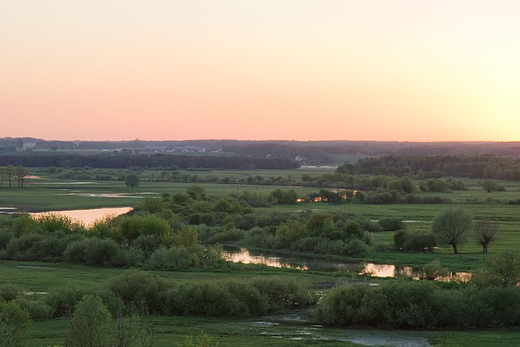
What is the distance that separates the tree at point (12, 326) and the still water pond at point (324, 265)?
28802 mm

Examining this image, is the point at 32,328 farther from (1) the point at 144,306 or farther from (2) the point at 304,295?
(2) the point at 304,295

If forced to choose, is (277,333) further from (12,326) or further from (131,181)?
(131,181)

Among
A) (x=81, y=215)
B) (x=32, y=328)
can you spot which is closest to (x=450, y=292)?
(x=32, y=328)

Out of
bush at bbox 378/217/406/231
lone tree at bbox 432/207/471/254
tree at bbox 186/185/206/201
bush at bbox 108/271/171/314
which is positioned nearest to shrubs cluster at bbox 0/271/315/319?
bush at bbox 108/271/171/314

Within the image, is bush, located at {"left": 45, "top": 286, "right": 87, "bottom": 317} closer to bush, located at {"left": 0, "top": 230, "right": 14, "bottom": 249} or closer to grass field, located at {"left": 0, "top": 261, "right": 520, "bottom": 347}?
grass field, located at {"left": 0, "top": 261, "right": 520, "bottom": 347}

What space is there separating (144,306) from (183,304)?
2045 millimetres

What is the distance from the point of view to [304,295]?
38.2m

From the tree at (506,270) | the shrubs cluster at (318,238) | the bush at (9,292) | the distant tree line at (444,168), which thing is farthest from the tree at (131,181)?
the tree at (506,270)

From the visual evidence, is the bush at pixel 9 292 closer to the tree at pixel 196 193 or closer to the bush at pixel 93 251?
the bush at pixel 93 251

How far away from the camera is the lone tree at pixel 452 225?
5857 centimetres

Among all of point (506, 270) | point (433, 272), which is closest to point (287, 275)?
point (433, 272)

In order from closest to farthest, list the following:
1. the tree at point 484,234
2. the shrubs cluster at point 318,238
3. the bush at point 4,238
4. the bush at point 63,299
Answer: the bush at point 63,299
the tree at point 484,234
the bush at point 4,238
the shrubs cluster at point 318,238

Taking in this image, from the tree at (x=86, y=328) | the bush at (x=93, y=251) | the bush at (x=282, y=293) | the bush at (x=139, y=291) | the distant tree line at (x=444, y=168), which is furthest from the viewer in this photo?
the distant tree line at (x=444, y=168)

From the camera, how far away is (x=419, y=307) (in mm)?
33156
